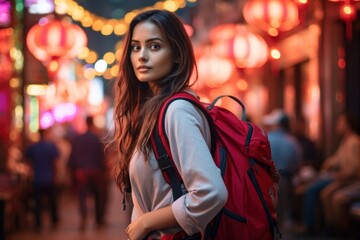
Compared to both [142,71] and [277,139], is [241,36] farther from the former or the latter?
[142,71]

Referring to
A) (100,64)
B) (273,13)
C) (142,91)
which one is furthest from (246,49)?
(142,91)

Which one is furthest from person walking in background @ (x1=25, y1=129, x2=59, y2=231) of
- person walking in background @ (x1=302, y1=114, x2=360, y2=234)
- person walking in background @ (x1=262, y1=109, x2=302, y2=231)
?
person walking in background @ (x1=262, y1=109, x2=302, y2=231)

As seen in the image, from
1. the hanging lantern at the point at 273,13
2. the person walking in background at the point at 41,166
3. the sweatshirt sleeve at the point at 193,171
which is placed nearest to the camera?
the sweatshirt sleeve at the point at 193,171

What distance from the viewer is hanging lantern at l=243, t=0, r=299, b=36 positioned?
1416 centimetres

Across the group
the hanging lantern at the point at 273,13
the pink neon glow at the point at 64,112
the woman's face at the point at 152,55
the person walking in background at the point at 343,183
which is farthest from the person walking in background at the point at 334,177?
Result: the pink neon glow at the point at 64,112

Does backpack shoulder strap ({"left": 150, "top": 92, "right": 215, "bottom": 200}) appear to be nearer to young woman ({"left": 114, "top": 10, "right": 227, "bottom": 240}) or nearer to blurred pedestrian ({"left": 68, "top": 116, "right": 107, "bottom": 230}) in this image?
young woman ({"left": 114, "top": 10, "right": 227, "bottom": 240})

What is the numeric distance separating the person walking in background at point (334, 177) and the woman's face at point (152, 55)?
9.06m

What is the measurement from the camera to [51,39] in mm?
16109

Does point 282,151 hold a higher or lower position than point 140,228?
lower

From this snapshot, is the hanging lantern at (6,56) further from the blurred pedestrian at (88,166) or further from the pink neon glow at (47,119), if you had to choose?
the pink neon glow at (47,119)

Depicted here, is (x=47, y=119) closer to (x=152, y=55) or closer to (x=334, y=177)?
(x=334, y=177)

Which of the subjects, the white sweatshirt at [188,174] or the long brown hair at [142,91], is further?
the long brown hair at [142,91]

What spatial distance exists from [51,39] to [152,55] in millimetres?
13319

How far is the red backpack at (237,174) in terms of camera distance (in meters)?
2.80
